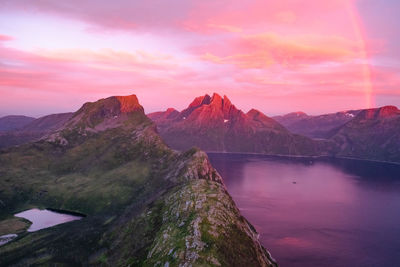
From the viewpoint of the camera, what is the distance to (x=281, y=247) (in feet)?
605

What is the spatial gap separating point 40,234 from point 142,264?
385ft

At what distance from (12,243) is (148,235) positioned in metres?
100

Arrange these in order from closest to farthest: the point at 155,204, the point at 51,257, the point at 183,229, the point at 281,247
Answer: the point at 183,229 → the point at 51,257 → the point at 155,204 → the point at 281,247

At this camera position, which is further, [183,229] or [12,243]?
[12,243]

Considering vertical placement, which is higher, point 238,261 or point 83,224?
point 238,261

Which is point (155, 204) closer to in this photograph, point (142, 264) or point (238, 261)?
point (142, 264)

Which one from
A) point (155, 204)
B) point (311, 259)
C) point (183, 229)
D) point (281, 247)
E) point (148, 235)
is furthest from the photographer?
point (281, 247)

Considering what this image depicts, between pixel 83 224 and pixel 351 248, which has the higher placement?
pixel 83 224

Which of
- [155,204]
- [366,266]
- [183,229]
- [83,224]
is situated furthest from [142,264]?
[366,266]

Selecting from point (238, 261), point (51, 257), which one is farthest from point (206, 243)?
point (51, 257)

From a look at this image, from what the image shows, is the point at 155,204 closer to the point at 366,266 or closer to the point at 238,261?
the point at 238,261

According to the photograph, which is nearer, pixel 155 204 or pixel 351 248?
pixel 155 204

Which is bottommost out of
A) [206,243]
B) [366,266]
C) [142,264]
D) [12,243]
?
[366,266]

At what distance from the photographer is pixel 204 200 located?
127750mm
